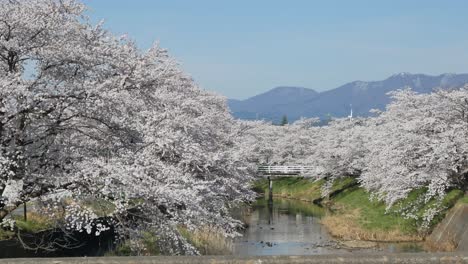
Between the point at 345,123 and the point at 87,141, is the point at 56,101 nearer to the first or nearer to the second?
the point at 87,141

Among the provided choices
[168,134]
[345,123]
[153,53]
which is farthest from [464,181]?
[345,123]

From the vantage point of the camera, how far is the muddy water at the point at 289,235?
34031 millimetres

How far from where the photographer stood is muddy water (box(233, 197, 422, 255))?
34031mm

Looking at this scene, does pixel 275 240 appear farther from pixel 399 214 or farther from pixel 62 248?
pixel 62 248

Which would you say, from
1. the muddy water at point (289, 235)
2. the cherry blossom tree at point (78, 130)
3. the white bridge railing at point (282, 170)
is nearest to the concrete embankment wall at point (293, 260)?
the cherry blossom tree at point (78, 130)

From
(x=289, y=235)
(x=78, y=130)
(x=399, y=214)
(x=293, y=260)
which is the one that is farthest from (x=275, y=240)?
(x=293, y=260)

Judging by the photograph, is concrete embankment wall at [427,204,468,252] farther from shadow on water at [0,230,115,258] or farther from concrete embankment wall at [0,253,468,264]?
concrete embankment wall at [0,253,468,264]

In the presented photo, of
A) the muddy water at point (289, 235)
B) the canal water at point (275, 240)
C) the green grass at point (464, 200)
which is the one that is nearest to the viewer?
the canal water at point (275, 240)

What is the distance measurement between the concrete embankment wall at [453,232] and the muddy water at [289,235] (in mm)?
1273

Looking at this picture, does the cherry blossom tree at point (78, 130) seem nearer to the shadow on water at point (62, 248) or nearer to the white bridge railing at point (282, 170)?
the shadow on water at point (62, 248)

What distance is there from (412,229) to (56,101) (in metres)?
29.1

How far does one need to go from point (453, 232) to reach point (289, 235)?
13.7m

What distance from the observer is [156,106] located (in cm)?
2050

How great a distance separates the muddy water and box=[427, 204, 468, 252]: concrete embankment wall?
4.18 feet
